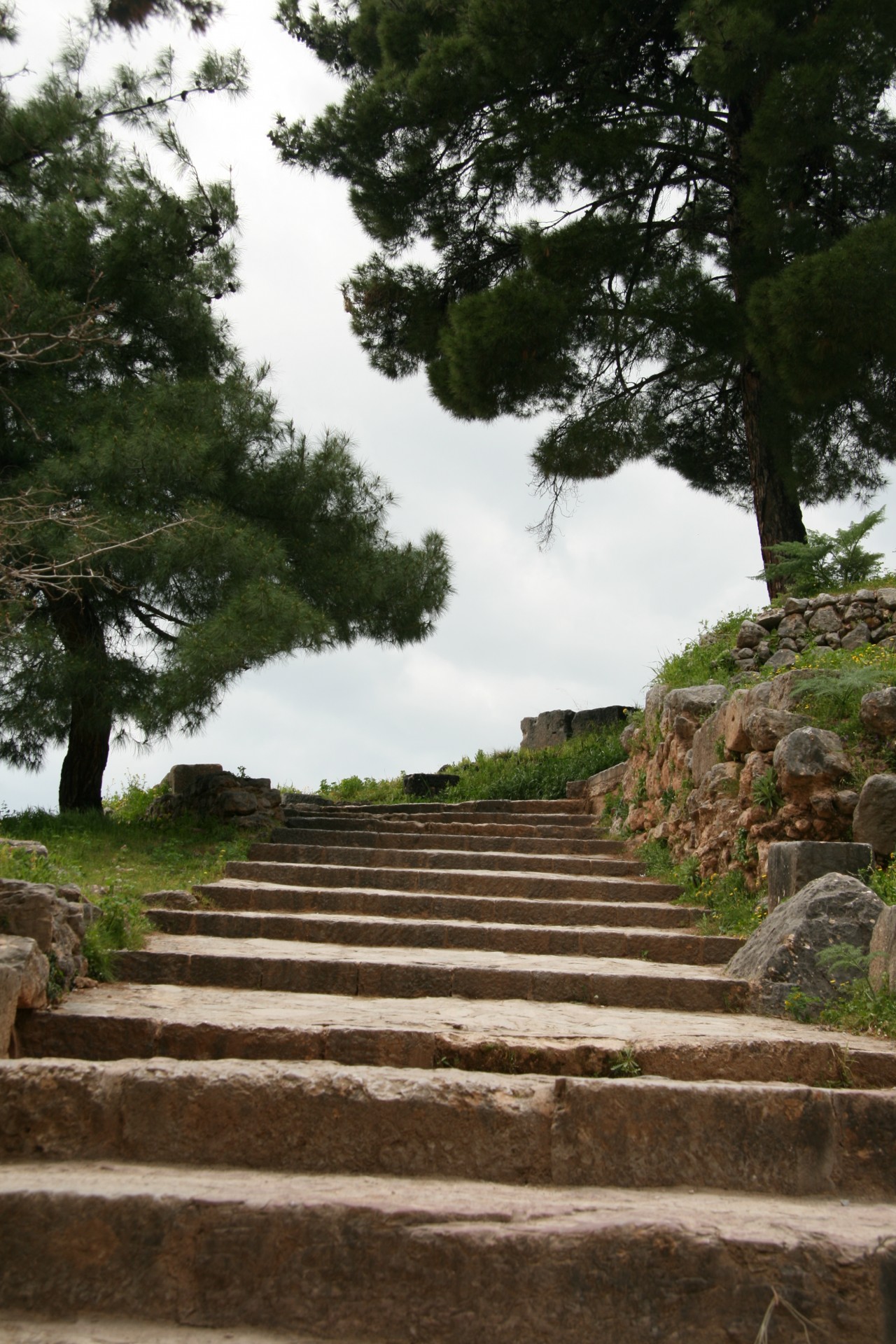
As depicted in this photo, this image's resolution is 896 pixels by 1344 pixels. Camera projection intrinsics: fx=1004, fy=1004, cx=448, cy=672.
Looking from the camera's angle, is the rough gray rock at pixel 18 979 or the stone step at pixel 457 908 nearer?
the rough gray rock at pixel 18 979

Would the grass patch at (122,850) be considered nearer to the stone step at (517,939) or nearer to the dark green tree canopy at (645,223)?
the stone step at (517,939)

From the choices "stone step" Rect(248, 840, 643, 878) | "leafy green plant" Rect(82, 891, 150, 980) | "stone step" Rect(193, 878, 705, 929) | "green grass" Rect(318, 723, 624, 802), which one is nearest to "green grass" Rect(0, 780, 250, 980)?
"leafy green plant" Rect(82, 891, 150, 980)

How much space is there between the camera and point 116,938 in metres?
5.10

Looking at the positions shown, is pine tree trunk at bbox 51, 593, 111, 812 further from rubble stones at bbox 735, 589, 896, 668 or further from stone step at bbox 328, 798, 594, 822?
rubble stones at bbox 735, 589, 896, 668

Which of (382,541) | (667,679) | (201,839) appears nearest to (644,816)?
(667,679)

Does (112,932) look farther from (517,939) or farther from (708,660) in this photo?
(708,660)

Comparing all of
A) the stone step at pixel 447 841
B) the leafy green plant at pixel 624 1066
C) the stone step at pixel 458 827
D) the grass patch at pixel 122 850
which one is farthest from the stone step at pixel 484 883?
the leafy green plant at pixel 624 1066

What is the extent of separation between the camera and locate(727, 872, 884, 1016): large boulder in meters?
4.36

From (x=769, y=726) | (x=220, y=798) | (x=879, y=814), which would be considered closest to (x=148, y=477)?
(x=220, y=798)

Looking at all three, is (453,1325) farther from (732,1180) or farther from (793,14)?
(793,14)

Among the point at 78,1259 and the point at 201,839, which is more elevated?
the point at 201,839

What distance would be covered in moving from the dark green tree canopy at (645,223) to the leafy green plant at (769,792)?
571 centimetres

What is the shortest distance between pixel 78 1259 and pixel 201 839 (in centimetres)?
619

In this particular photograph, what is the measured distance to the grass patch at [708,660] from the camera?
28.9 feet
